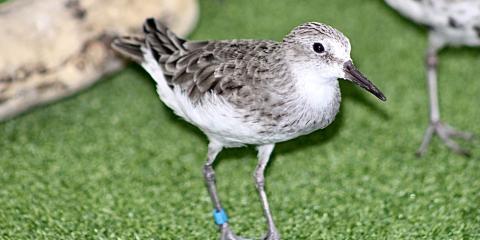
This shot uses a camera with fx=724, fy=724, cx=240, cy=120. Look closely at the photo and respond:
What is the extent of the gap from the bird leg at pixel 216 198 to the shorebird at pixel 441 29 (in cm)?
120

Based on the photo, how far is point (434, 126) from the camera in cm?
407

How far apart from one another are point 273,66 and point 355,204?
0.94 meters

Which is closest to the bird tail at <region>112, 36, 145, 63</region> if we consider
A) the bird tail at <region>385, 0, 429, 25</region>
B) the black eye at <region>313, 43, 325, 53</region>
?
the black eye at <region>313, 43, 325, 53</region>

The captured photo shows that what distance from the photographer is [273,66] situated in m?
3.06

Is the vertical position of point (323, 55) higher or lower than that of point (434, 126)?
higher

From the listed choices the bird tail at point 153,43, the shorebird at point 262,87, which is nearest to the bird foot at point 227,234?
the shorebird at point 262,87

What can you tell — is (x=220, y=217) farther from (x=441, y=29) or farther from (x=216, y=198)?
(x=441, y=29)

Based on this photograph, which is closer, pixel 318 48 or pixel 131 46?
pixel 318 48

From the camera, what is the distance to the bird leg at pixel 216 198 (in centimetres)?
341

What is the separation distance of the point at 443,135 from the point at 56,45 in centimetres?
226

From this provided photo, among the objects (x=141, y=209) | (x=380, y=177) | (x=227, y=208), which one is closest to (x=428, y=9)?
(x=380, y=177)

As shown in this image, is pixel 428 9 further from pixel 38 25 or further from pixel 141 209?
pixel 38 25

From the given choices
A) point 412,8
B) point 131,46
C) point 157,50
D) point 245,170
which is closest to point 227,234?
point 245,170

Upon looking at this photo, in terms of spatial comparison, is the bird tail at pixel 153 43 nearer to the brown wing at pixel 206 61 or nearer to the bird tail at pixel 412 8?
the brown wing at pixel 206 61
